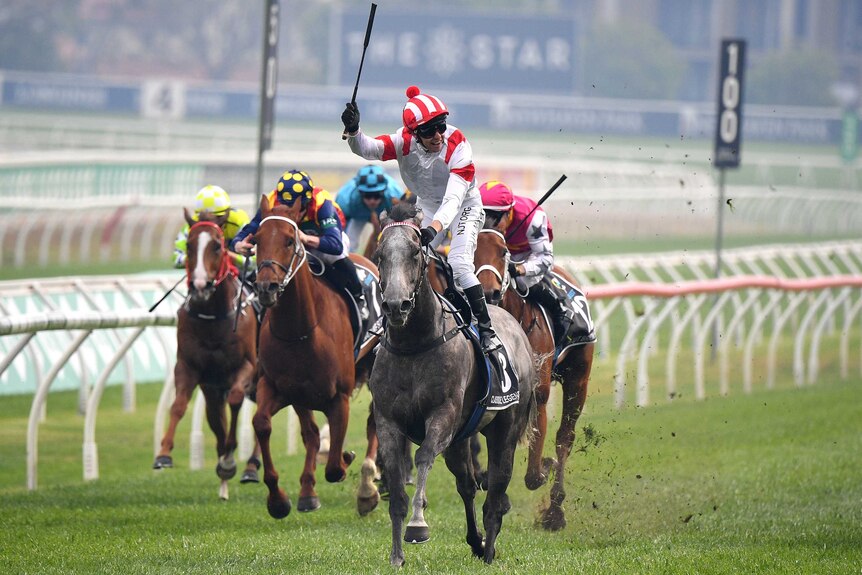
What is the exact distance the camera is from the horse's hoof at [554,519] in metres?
8.18

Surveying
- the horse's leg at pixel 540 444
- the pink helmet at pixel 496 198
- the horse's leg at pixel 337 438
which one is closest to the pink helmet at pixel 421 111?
the pink helmet at pixel 496 198

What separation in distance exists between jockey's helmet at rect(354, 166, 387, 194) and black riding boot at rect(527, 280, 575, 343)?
1.84 metres

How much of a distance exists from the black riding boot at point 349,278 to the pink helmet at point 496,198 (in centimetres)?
90

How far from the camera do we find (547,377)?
838 cm

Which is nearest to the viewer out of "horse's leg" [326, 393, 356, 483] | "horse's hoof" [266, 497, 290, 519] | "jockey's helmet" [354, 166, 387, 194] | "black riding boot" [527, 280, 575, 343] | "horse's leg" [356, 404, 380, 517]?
"horse's hoof" [266, 497, 290, 519]

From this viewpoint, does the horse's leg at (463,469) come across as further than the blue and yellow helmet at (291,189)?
No

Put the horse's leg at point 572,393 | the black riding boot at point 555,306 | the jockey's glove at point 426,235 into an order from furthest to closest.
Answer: the horse's leg at point 572,393
the black riding boot at point 555,306
the jockey's glove at point 426,235

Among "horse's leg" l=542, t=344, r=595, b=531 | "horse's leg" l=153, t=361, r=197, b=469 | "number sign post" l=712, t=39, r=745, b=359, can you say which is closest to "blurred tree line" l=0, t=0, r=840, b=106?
"number sign post" l=712, t=39, r=745, b=359

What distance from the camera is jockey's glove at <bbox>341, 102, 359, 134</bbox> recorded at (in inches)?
274

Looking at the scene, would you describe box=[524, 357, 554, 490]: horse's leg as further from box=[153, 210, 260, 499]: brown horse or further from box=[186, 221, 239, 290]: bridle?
box=[186, 221, 239, 290]: bridle

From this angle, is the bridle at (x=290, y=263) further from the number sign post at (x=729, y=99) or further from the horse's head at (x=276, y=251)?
the number sign post at (x=729, y=99)

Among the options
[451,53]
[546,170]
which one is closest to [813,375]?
[546,170]

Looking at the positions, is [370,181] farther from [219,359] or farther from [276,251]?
[276,251]

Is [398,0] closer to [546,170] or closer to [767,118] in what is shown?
[767,118]
